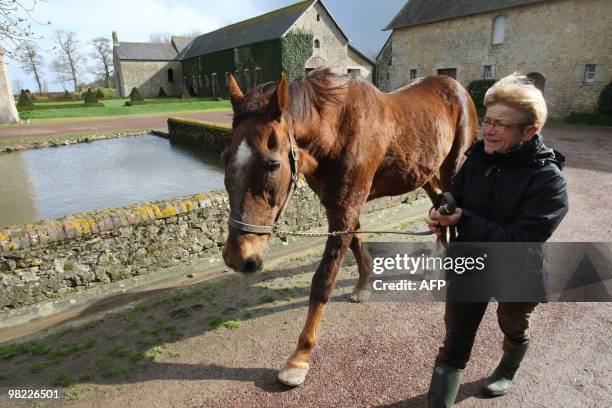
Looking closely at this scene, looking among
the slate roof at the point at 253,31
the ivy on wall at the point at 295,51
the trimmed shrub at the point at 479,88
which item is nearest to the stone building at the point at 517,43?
the trimmed shrub at the point at 479,88

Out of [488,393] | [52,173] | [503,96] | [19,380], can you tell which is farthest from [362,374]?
[52,173]

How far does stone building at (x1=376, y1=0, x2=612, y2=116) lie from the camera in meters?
19.4

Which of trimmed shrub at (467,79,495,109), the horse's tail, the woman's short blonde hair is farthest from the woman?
trimmed shrub at (467,79,495,109)

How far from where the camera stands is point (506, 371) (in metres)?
2.55

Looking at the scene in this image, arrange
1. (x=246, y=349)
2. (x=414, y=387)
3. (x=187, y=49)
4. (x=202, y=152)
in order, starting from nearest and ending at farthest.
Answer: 1. (x=414, y=387)
2. (x=246, y=349)
3. (x=202, y=152)
4. (x=187, y=49)

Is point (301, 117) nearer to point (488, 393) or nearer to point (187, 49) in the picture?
point (488, 393)

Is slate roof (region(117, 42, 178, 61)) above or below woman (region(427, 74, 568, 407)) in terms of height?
above

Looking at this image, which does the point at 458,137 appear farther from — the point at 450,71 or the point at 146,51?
the point at 146,51

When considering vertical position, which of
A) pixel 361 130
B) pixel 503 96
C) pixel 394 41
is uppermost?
pixel 394 41

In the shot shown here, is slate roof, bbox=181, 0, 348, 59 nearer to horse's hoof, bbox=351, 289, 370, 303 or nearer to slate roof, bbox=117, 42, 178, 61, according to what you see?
slate roof, bbox=117, 42, 178, 61

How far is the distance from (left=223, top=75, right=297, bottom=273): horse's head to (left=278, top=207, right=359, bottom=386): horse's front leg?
70 centimetres

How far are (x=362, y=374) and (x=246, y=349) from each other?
39.7 inches

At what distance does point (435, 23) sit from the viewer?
2691cm

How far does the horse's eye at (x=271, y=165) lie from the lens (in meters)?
2.16
